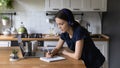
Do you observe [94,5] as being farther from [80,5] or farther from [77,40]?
[77,40]

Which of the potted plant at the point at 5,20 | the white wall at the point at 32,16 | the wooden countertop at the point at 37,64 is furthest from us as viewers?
the white wall at the point at 32,16

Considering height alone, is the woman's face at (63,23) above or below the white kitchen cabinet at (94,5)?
below

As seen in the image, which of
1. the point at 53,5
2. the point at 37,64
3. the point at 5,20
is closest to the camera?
the point at 37,64

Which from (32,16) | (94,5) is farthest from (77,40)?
(32,16)

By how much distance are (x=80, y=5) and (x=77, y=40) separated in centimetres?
214

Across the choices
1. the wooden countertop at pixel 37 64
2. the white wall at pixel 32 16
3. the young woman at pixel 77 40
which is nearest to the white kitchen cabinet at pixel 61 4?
the white wall at pixel 32 16

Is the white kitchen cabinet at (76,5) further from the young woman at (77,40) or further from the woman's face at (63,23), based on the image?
the woman's face at (63,23)

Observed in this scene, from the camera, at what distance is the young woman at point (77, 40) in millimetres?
2133

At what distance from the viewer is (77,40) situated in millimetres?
2129

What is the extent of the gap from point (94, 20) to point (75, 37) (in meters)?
2.54

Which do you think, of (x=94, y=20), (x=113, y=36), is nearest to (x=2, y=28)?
(x=94, y=20)

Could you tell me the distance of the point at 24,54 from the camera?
7.48 ft

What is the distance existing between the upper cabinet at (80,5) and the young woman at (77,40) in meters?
1.84

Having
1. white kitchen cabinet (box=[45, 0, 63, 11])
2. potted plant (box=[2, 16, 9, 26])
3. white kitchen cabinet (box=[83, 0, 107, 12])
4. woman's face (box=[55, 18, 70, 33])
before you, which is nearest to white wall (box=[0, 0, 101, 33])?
potted plant (box=[2, 16, 9, 26])
